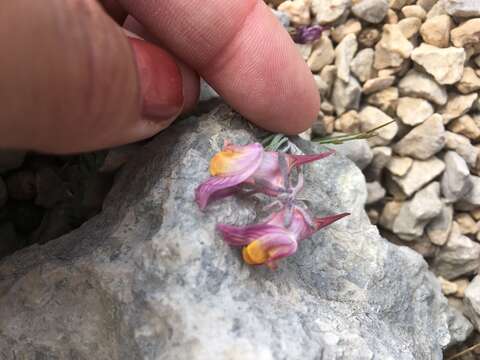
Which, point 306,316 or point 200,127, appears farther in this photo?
point 200,127

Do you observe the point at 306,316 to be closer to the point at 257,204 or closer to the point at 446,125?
the point at 257,204

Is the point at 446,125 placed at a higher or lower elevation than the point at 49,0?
lower

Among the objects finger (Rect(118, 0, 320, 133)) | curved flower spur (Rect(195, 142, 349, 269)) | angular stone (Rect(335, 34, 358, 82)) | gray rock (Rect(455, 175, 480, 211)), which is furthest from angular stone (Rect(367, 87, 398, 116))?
curved flower spur (Rect(195, 142, 349, 269))

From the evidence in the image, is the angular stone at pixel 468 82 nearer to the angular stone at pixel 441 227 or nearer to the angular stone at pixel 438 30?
the angular stone at pixel 438 30

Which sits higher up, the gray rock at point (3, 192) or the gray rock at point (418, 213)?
the gray rock at point (3, 192)

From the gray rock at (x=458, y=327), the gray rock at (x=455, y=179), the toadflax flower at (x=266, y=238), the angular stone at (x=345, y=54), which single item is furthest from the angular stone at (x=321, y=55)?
the toadflax flower at (x=266, y=238)

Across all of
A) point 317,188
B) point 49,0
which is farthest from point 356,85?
point 49,0

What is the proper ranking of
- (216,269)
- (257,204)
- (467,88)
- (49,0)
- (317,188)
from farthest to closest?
(467,88), (317,188), (257,204), (216,269), (49,0)
